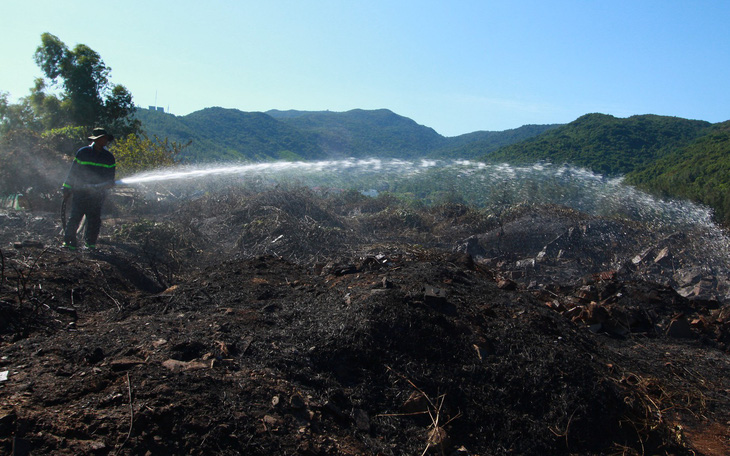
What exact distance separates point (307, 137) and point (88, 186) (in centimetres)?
5773

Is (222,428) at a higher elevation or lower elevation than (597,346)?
higher

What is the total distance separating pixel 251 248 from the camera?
8.43 m

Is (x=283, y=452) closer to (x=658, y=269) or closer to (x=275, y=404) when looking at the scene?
(x=275, y=404)

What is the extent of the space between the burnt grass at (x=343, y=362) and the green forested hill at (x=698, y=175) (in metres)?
7.50

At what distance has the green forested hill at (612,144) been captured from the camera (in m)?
26.4

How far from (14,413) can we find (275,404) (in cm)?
120

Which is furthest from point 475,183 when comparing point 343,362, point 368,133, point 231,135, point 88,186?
point 368,133

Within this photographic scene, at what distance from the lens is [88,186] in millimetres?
6418

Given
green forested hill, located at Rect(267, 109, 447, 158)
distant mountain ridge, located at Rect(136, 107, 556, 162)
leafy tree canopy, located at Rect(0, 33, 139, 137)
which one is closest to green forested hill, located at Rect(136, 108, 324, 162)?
distant mountain ridge, located at Rect(136, 107, 556, 162)

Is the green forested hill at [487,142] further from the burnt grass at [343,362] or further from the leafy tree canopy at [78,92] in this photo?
the burnt grass at [343,362]

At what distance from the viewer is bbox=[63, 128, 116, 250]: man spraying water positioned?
6372 millimetres

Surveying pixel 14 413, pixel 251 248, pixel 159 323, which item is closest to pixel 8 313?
pixel 159 323

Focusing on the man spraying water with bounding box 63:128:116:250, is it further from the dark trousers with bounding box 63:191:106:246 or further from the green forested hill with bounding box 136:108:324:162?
the green forested hill with bounding box 136:108:324:162

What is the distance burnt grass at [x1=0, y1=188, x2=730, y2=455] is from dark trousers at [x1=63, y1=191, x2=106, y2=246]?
0.92ft
